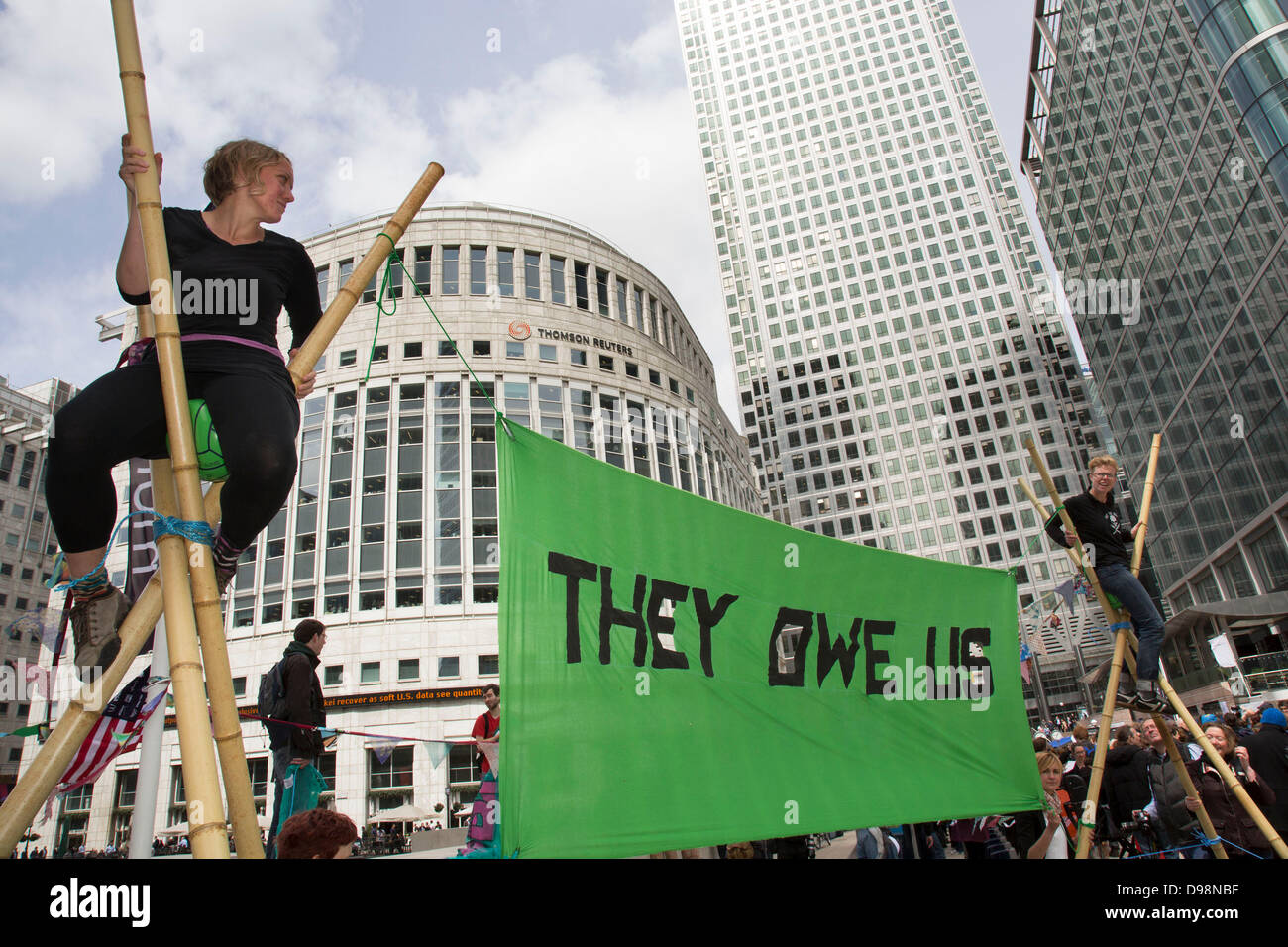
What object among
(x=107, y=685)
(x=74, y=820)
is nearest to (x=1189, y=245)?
(x=107, y=685)

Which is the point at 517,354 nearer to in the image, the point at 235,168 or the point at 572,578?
the point at 572,578

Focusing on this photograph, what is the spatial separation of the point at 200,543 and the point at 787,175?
127781mm

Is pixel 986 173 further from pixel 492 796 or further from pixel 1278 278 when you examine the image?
pixel 492 796

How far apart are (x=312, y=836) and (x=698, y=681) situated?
1.97 m

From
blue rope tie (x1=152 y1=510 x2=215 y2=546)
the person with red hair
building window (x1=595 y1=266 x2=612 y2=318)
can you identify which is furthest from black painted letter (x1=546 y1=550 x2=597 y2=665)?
building window (x1=595 y1=266 x2=612 y2=318)

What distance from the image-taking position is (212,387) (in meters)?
2.19

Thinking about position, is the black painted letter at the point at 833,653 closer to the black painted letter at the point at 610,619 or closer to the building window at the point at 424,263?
A: the black painted letter at the point at 610,619

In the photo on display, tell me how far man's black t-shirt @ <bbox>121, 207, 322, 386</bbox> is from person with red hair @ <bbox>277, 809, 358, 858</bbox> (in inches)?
81.3

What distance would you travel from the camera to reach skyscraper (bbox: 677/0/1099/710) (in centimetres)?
9719

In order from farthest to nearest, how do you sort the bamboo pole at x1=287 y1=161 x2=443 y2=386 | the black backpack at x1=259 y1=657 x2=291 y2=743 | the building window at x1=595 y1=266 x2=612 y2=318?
the building window at x1=595 y1=266 x2=612 y2=318, the black backpack at x1=259 y1=657 x2=291 y2=743, the bamboo pole at x1=287 y1=161 x2=443 y2=386

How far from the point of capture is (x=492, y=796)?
5227 mm

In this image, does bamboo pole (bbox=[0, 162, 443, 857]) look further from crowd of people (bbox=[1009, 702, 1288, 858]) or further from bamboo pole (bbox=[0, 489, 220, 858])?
crowd of people (bbox=[1009, 702, 1288, 858])

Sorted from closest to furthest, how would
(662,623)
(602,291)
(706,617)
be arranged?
1. (662,623)
2. (706,617)
3. (602,291)
